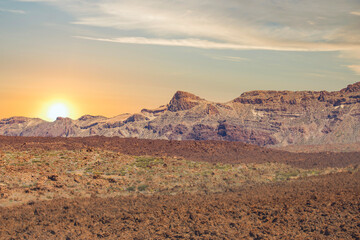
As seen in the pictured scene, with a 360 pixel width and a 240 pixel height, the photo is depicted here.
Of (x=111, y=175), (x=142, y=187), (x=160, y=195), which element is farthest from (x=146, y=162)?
(x=160, y=195)

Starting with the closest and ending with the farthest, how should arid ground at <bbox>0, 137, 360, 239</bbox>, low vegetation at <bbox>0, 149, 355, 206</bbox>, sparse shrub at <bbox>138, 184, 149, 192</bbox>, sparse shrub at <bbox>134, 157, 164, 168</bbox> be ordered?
arid ground at <bbox>0, 137, 360, 239</bbox> < low vegetation at <bbox>0, 149, 355, 206</bbox> < sparse shrub at <bbox>138, 184, 149, 192</bbox> < sparse shrub at <bbox>134, 157, 164, 168</bbox>

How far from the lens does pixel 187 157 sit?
212 ft

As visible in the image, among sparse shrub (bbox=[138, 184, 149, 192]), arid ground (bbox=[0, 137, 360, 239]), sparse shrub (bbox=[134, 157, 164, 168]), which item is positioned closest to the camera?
arid ground (bbox=[0, 137, 360, 239])

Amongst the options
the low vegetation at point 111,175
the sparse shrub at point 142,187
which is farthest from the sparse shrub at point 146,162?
the sparse shrub at point 142,187

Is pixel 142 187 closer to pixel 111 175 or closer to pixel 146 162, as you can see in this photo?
pixel 111 175

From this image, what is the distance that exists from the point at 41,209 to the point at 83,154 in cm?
2293

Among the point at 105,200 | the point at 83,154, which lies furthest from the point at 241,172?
the point at 105,200

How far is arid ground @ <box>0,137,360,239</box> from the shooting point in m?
26.8

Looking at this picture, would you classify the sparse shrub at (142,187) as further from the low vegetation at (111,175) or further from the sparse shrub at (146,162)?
the sparse shrub at (146,162)

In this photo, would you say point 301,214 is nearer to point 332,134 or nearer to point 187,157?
point 187,157

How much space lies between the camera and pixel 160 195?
3950cm

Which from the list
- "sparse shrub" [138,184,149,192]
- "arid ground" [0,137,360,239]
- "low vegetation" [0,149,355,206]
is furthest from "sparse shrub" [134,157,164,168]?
"sparse shrub" [138,184,149,192]

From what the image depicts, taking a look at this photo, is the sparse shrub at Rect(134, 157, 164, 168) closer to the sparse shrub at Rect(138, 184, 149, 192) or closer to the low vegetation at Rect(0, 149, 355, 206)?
the low vegetation at Rect(0, 149, 355, 206)

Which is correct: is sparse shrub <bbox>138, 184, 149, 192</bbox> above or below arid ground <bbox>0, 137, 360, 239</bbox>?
below
